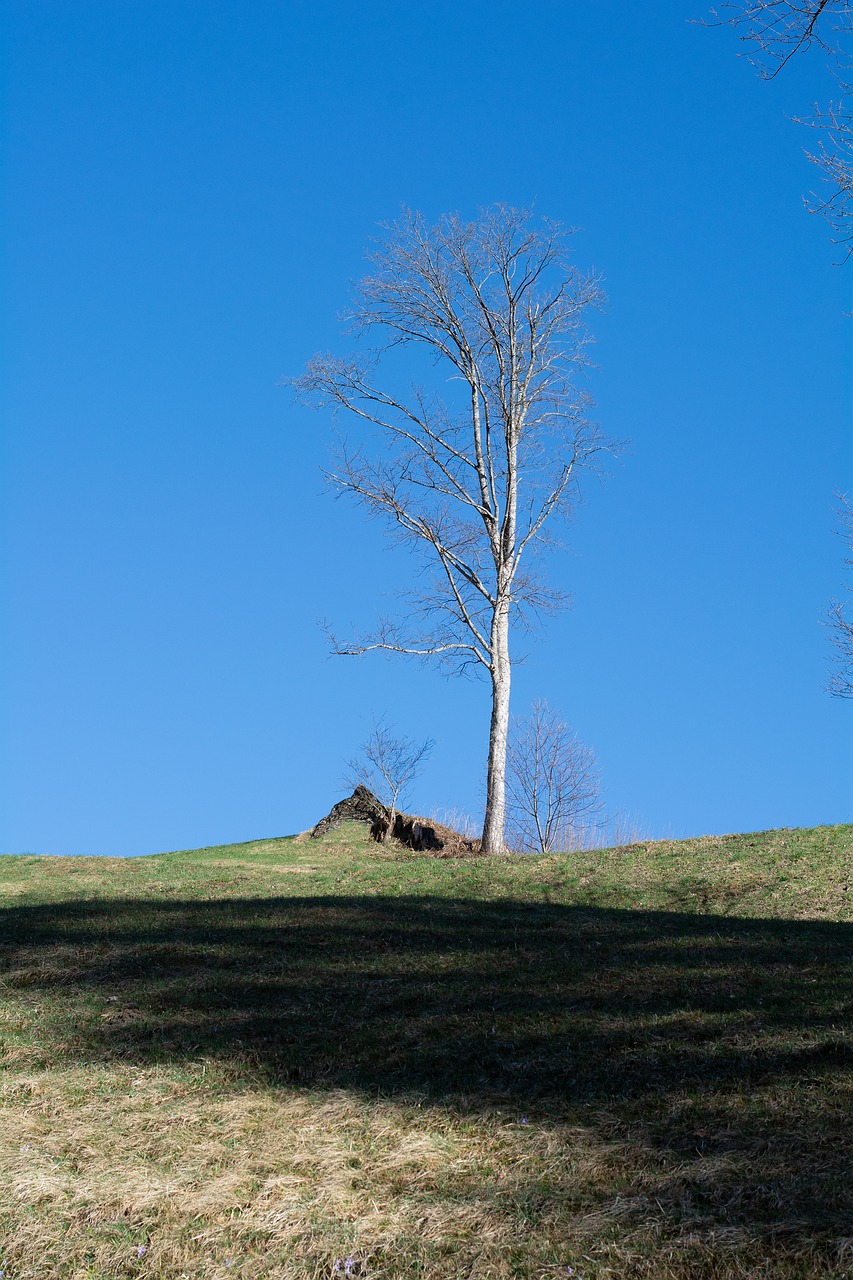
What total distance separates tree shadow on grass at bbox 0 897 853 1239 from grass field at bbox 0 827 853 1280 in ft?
0.08

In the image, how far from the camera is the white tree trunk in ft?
57.0

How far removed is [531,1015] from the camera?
6641 millimetres

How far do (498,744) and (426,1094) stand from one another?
1234 centimetres

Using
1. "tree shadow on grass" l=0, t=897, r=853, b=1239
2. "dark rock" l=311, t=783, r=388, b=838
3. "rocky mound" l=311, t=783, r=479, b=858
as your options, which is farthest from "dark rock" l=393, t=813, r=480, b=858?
"tree shadow on grass" l=0, t=897, r=853, b=1239

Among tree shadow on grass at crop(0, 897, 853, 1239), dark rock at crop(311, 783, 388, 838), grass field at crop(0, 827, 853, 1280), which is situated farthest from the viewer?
dark rock at crop(311, 783, 388, 838)

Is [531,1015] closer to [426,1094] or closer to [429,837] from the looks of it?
[426,1094]

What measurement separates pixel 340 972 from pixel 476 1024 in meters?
1.82

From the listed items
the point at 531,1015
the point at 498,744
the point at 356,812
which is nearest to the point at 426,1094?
the point at 531,1015

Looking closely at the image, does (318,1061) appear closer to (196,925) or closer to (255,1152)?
(255,1152)

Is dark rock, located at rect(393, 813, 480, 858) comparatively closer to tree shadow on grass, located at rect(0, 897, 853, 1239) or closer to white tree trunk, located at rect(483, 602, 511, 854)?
white tree trunk, located at rect(483, 602, 511, 854)

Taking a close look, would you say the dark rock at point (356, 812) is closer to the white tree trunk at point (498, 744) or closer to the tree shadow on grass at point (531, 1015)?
the white tree trunk at point (498, 744)

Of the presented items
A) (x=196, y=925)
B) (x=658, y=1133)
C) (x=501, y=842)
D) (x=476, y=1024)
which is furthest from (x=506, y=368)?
(x=658, y=1133)

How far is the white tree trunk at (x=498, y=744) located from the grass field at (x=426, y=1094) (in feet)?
22.2

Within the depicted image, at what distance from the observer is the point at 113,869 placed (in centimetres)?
1466
